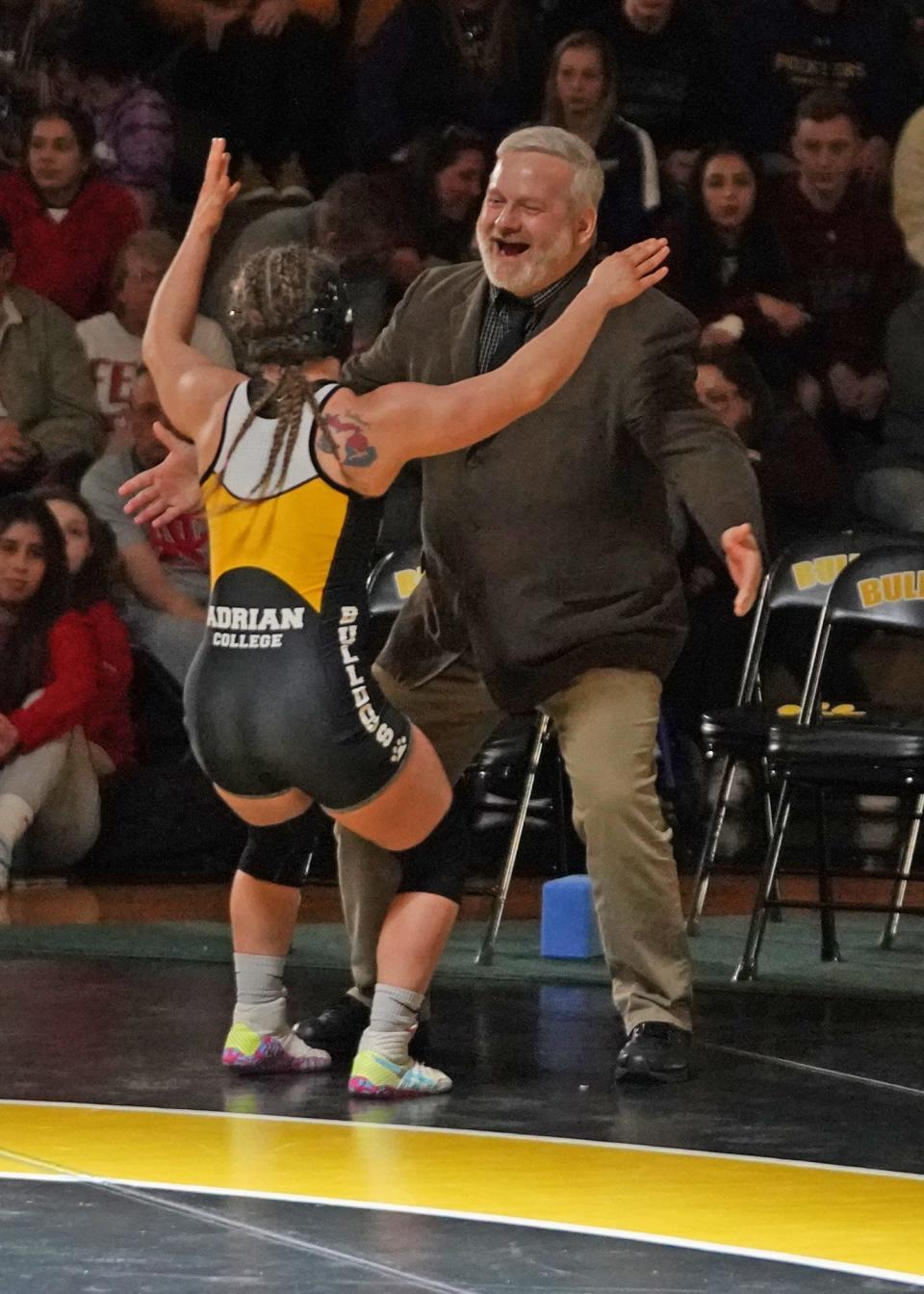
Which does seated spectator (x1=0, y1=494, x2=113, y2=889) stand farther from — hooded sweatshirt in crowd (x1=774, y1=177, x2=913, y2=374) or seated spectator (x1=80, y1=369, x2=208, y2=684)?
hooded sweatshirt in crowd (x1=774, y1=177, x2=913, y2=374)

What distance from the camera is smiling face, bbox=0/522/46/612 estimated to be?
24.4 ft

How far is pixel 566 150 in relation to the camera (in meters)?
4.51

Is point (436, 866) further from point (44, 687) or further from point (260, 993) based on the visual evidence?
point (44, 687)

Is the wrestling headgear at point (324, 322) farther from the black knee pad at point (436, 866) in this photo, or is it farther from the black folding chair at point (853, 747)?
the black folding chair at point (853, 747)

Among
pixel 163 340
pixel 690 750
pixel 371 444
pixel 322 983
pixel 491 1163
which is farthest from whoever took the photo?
pixel 690 750

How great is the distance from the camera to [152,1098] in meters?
4.21

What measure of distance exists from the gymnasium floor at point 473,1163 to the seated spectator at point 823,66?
445 cm

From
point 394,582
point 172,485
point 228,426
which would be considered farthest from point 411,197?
point 228,426

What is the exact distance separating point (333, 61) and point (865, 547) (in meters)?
2.45

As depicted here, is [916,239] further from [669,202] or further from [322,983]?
[322,983]

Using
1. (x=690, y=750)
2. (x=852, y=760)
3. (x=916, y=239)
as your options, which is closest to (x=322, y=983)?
(x=852, y=760)

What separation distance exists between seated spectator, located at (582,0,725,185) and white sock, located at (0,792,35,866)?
3.13 metres

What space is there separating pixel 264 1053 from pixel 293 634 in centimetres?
79

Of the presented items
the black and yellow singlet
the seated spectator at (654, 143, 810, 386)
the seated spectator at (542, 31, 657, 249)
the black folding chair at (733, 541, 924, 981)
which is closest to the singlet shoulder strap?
the black and yellow singlet
